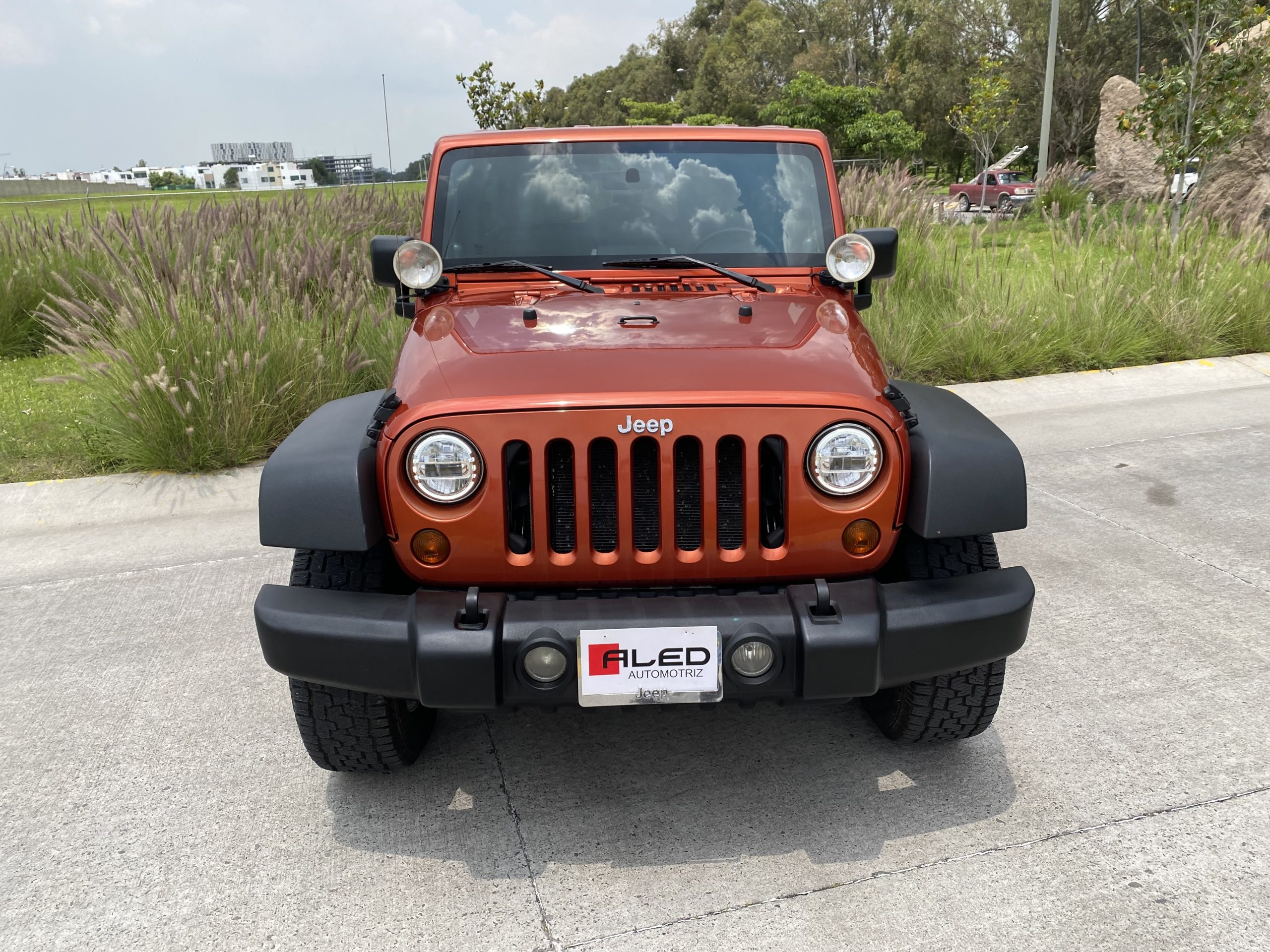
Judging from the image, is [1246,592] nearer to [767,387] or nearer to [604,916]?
[767,387]

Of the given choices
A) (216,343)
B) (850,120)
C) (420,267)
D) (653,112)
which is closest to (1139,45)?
(850,120)

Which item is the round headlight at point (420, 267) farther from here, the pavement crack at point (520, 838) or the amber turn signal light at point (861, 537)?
the pavement crack at point (520, 838)

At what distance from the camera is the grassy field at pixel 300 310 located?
5.67 m

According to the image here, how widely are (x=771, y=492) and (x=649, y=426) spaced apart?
353mm

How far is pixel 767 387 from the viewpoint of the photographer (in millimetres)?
2436

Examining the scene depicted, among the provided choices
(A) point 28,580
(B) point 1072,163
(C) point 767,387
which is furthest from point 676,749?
(B) point 1072,163

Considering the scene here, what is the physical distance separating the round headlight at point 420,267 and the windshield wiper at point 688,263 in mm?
572

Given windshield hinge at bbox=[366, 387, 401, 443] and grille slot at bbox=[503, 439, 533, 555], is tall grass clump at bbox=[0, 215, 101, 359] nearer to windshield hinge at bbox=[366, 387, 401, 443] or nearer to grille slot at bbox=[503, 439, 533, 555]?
windshield hinge at bbox=[366, 387, 401, 443]

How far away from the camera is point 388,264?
3.59 meters

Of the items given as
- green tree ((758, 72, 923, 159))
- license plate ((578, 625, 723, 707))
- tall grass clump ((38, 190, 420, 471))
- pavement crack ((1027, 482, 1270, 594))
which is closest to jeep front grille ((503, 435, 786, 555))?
license plate ((578, 625, 723, 707))

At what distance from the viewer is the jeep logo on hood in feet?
7.81

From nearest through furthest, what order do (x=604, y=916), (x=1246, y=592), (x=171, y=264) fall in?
(x=604, y=916) → (x=1246, y=592) → (x=171, y=264)

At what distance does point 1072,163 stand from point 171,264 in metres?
11.5

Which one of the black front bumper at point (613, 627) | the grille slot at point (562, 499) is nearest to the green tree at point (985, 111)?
the black front bumper at point (613, 627)
